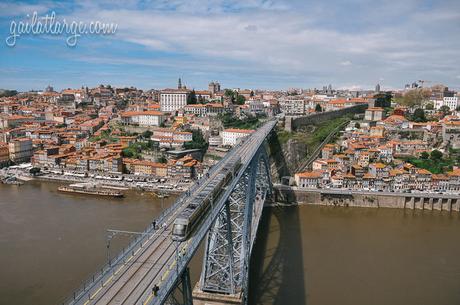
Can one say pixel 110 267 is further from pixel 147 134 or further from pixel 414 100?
pixel 414 100

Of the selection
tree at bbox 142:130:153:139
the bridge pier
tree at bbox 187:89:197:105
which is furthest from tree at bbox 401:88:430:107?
the bridge pier

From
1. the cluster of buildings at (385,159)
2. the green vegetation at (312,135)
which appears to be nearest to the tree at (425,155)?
the cluster of buildings at (385,159)

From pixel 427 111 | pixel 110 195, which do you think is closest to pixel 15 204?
pixel 110 195

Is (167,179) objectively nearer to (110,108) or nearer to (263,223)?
(263,223)

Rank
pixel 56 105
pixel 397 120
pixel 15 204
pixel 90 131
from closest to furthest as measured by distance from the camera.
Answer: pixel 15 204 → pixel 397 120 → pixel 90 131 → pixel 56 105

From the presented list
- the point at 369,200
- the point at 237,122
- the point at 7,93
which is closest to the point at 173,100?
the point at 237,122

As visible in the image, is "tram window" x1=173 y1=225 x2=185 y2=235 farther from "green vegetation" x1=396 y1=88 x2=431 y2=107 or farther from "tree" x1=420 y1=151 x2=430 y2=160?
"green vegetation" x1=396 y1=88 x2=431 y2=107

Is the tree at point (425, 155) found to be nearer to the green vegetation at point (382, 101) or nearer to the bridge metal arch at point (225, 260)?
the green vegetation at point (382, 101)
